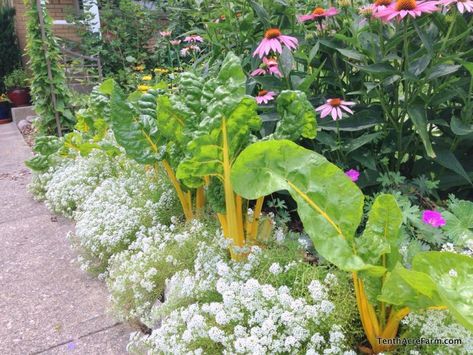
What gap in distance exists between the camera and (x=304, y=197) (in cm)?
142

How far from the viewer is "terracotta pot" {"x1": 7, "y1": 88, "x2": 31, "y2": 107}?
8828mm

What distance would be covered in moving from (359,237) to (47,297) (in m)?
1.94

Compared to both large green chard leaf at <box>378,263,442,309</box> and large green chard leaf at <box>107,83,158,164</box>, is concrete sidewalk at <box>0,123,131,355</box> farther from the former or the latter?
large green chard leaf at <box>378,263,442,309</box>

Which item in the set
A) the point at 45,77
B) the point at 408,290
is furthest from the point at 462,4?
the point at 45,77

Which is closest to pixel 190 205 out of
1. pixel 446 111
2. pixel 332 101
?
pixel 332 101

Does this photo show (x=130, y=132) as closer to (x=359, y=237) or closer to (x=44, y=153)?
(x=359, y=237)

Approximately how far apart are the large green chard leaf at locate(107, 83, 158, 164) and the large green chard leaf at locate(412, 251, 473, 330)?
5.16 ft

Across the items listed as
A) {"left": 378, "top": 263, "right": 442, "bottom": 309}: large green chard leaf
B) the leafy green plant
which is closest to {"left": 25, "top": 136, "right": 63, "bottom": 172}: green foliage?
{"left": 378, "top": 263, "right": 442, "bottom": 309}: large green chard leaf

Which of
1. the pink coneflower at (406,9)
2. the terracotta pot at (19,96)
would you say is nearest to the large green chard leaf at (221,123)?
the pink coneflower at (406,9)

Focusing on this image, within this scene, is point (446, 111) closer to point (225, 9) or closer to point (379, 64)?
point (379, 64)

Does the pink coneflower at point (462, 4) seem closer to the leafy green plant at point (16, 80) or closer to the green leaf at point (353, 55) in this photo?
the green leaf at point (353, 55)

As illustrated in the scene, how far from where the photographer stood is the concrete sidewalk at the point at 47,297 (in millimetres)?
2176

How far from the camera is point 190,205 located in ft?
8.42

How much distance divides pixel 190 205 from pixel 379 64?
1.27m
